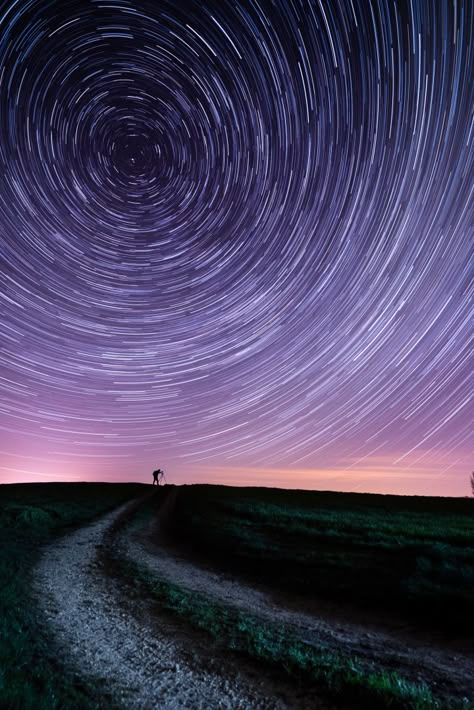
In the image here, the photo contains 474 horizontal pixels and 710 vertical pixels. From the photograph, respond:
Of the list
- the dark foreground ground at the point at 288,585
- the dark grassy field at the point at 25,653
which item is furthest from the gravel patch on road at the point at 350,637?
the dark grassy field at the point at 25,653

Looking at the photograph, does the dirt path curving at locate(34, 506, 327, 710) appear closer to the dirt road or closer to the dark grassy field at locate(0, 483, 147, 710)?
the dirt road

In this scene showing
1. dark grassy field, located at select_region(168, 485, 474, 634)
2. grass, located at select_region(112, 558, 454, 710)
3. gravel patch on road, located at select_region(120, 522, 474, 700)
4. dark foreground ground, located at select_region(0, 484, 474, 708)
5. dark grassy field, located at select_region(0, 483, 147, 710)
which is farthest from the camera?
dark grassy field, located at select_region(168, 485, 474, 634)

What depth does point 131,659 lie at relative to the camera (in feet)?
25.5

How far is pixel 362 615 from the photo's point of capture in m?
10.9

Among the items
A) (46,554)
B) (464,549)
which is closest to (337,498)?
(464,549)

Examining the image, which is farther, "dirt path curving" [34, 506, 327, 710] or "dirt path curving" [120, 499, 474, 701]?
"dirt path curving" [120, 499, 474, 701]

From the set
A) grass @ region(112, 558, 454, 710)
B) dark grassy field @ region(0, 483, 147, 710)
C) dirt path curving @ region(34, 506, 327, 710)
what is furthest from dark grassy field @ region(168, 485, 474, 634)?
dark grassy field @ region(0, 483, 147, 710)

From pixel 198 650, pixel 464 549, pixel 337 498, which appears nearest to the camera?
pixel 198 650

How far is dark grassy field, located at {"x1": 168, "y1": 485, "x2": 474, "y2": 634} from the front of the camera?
11.2m

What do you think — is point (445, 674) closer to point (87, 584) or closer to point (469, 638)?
point (469, 638)

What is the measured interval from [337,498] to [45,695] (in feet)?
118

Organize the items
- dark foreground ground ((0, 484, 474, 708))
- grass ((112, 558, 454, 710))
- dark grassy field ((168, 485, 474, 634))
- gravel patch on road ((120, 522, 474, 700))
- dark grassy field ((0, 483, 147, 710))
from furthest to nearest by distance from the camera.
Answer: dark grassy field ((168, 485, 474, 634)), gravel patch on road ((120, 522, 474, 700)), dark foreground ground ((0, 484, 474, 708)), grass ((112, 558, 454, 710)), dark grassy field ((0, 483, 147, 710))

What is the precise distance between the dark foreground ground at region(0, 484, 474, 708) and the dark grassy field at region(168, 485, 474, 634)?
0.05 metres

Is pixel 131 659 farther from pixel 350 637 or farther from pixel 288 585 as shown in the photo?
pixel 288 585
